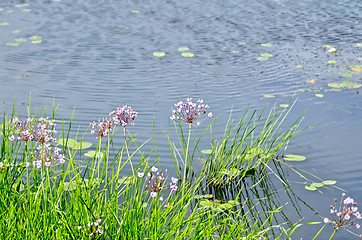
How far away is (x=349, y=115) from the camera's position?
3.99 m

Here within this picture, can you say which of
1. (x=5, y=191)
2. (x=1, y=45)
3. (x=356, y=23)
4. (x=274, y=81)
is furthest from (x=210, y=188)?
(x=356, y=23)

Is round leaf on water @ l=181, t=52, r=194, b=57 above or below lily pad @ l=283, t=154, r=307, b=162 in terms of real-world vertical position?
above

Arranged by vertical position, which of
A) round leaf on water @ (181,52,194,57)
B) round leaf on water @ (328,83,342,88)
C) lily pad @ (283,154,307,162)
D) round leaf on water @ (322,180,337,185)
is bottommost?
round leaf on water @ (322,180,337,185)

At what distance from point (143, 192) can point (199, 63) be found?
9.48 feet

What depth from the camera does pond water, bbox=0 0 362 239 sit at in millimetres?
3711

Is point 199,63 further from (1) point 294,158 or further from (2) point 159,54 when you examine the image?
(1) point 294,158

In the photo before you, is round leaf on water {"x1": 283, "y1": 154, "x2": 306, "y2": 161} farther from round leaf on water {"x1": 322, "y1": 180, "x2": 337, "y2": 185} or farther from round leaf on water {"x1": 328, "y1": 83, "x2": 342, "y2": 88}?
round leaf on water {"x1": 328, "y1": 83, "x2": 342, "y2": 88}

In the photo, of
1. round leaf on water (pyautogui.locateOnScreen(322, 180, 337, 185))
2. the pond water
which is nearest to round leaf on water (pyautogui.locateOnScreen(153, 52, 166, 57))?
the pond water

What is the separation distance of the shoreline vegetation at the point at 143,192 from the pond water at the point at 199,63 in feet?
0.62

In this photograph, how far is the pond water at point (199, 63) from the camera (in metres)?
3.71

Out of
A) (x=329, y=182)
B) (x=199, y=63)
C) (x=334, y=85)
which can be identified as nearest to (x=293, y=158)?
(x=329, y=182)

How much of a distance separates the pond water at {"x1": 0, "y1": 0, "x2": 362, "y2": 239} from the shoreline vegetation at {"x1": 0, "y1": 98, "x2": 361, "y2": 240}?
19cm

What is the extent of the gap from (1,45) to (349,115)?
3.67m

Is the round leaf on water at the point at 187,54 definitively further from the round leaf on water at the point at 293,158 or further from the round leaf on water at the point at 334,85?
the round leaf on water at the point at 293,158
